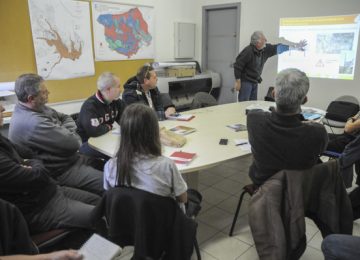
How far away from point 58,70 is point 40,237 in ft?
9.58

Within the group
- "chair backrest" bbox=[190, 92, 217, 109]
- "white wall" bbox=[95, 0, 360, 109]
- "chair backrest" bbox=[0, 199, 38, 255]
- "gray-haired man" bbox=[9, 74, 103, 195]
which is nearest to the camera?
"chair backrest" bbox=[0, 199, 38, 255]

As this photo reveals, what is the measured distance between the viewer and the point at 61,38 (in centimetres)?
388

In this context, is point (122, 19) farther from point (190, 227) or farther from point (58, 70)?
point (190, 227)

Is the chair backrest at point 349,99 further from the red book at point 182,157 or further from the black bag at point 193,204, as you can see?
the black bag at point 193,204

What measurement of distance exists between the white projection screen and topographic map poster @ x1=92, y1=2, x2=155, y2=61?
2111 mm

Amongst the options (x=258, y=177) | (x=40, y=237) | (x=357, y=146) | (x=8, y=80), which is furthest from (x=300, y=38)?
(x=40, y=237)

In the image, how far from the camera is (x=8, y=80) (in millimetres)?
3457

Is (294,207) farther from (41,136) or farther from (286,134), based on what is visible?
(41,136)

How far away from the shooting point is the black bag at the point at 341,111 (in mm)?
3737

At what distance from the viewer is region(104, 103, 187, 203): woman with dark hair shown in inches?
54.1

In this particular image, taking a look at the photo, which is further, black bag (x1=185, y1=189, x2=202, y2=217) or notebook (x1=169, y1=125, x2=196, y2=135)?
notebook (x1=169, y1=125, x2=196, y2=135)

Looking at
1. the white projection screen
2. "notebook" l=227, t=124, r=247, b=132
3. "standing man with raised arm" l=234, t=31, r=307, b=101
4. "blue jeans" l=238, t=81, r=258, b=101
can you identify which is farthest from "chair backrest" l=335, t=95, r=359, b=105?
"notebook" l=227, t=124, r=247, b=132

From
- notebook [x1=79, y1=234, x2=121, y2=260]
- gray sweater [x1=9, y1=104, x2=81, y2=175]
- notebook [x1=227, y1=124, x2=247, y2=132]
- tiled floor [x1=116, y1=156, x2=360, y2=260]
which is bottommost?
tiled floor [x1=116, y1=156, x2=360, y2=260]

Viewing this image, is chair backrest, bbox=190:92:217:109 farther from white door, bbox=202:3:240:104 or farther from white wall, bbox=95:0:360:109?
white door, bbox=202:3:240:104
